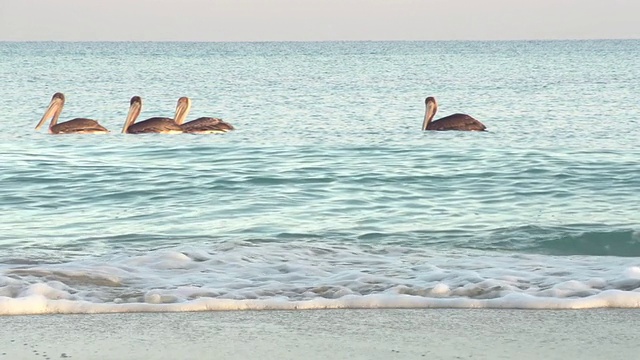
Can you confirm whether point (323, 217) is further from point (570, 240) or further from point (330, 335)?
point (330, 335)

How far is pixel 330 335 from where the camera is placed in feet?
17.6

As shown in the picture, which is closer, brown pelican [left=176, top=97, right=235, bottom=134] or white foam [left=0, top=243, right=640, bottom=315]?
white foam [left=0, top=243, right=640, bottom=315]

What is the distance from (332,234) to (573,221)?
227cm

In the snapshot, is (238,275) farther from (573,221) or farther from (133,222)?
(573,221)

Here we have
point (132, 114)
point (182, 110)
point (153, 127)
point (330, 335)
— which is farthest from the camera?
point (182, 110)

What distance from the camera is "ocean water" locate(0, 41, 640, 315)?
6.45 metres

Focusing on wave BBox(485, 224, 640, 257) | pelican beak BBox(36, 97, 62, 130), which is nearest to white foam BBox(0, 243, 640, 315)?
wave BBox(485, 224, 640, 257)

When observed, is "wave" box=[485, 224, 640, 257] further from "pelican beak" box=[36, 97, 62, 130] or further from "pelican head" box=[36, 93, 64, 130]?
"pelican beak" box=[36, 97, 62, 130]

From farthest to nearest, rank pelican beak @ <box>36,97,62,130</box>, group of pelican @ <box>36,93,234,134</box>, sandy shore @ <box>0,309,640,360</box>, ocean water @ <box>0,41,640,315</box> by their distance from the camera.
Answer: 1. pelican beak @ <box>36,97,62,130</box>
2. group of pelican @ <box>36,93,234,134</box>
3. ocean water @ <box>0,41,640,315</box>
4. sandy shore @ <box>0,309,640,360</box>

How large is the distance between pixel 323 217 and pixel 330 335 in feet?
18.0

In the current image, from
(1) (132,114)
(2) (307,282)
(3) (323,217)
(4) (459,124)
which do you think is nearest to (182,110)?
(1) (132,114)

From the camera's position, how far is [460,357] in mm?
4938

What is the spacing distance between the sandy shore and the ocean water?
23 centimetres

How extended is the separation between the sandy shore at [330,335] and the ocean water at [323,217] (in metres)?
0.23
